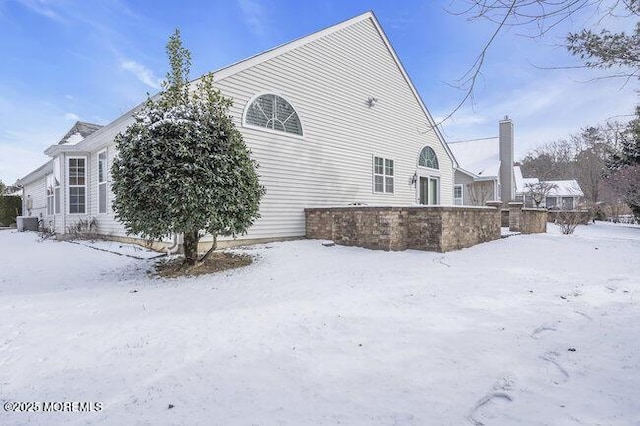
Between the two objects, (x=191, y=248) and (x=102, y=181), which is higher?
(x=102, y=181)

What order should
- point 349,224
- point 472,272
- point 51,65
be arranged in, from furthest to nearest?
point 51,65 < point 349,224 < point 472,272

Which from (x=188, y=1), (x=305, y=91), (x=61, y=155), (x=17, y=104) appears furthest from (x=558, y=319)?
(x=17, y=104)

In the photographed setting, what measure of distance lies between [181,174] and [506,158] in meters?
23.8

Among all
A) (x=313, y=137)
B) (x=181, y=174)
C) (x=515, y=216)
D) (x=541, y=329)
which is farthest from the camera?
(x=515, y=216)

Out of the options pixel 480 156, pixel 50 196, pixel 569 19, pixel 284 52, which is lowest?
pixel 50 196

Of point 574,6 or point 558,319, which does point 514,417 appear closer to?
point 558,319

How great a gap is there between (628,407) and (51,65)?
1751 centimetres

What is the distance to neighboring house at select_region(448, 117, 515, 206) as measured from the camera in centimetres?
2284

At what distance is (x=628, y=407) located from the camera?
2.20 m

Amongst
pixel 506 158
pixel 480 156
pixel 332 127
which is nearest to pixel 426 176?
pixel 332 127

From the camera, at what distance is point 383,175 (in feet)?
43.1

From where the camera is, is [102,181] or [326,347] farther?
[102,181]

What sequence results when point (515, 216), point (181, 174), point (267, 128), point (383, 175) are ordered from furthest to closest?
Result: point (383, 175) < point (515, 216) < point (267, 128) < point (181, 174)

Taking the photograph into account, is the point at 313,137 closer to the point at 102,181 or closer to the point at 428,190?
the point at 102,181
